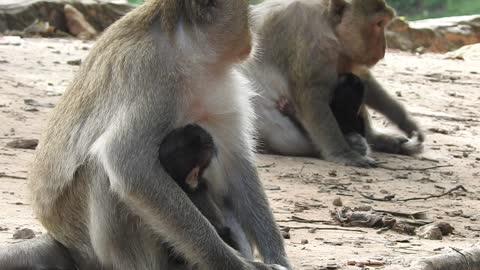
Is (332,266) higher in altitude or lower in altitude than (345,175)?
higher

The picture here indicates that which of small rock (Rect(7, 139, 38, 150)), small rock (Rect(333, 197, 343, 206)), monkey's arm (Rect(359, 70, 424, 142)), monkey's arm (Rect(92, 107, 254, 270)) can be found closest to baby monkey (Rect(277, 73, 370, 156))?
monkey's arm (Rect(359, 70, 424, 142))

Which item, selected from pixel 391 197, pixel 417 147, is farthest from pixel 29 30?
pixel 391 197

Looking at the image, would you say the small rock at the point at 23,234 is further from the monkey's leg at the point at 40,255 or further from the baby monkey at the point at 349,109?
the baby monkey at the point at 349,109

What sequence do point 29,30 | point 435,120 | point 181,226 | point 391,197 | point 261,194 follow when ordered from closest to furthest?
1. point 181,226
2. point 261,194
3. point 391,197
4. point 435,120
5. point 29,30

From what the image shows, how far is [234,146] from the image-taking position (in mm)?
5102

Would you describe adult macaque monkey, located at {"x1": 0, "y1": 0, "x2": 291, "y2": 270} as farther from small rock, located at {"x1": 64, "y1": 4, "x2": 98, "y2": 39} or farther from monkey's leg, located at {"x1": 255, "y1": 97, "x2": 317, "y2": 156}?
small rock, located at {"x1": 64, "y1": 4, "x2": 98, "y2": 39}

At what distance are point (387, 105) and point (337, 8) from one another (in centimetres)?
135

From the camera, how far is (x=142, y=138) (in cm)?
453

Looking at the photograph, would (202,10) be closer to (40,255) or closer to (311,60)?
(40,255)

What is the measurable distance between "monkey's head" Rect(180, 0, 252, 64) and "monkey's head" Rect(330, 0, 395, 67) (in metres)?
4.41

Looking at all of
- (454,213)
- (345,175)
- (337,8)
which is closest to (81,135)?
(454,213)

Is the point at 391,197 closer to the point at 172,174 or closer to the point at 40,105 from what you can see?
the point at 172,174

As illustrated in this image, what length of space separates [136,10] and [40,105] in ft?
17.8

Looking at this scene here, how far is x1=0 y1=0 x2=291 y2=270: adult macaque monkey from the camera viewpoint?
4543 mm
